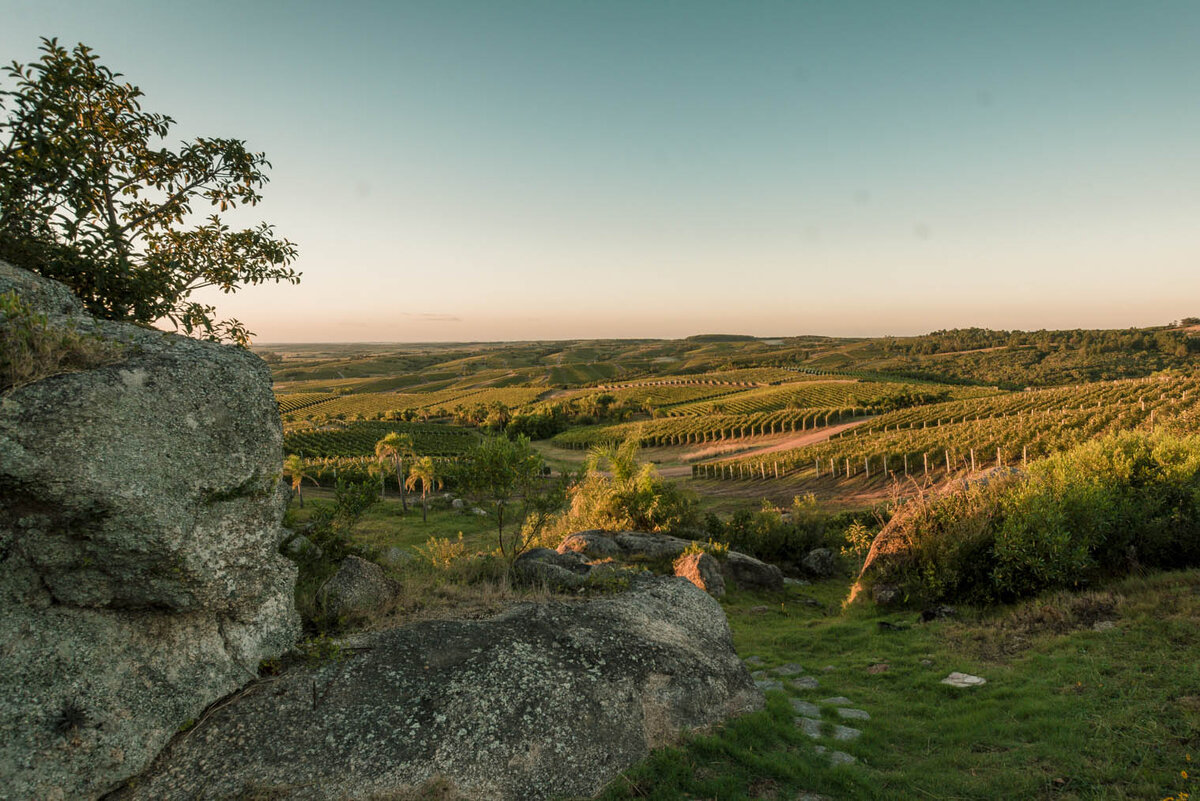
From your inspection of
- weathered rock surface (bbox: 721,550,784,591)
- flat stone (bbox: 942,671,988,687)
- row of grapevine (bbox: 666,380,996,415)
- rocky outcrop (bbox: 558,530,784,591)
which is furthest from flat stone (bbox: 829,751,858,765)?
row of grapevine (bbox: 666,380,996,415)

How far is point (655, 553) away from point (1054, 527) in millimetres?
13546

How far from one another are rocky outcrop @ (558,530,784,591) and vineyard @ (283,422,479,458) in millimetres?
53217

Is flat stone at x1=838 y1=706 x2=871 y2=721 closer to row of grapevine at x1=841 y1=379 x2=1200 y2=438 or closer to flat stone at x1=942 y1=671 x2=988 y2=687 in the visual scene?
flat stone at x1=942 y1=671 x2=988 y2=687

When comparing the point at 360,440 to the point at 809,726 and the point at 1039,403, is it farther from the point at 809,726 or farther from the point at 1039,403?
the point at 1039,403

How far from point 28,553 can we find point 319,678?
3743mm

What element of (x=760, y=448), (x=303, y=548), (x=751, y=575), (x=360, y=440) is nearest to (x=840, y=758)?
(x=303, y=548)

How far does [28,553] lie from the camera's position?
18.9 feet

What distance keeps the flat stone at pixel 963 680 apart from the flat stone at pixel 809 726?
3.40 metres

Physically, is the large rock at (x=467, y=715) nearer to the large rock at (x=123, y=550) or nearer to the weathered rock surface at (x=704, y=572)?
the large rock at (x=123, y=550)

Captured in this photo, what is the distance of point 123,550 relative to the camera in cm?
602

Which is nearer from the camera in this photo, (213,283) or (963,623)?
(213,283)

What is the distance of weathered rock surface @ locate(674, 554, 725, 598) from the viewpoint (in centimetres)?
1895

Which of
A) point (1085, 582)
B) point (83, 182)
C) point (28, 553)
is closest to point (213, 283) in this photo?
point (83, 182)

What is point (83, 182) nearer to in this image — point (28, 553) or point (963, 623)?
point (28, 553)
